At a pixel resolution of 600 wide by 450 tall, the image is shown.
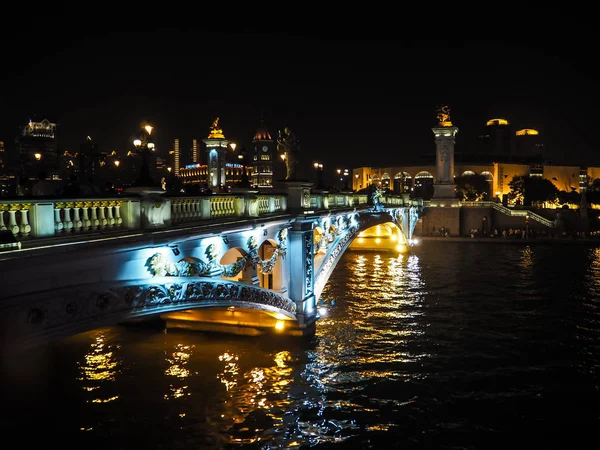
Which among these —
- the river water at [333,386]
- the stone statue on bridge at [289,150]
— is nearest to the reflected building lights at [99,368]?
the river water at [333,386]

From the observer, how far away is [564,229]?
63.8 m

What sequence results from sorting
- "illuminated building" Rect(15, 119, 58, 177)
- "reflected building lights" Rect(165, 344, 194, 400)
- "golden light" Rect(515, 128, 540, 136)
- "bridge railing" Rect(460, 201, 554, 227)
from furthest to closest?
"golden light" Rect(515, 128, 540, 136), "bridge railing" Rect(460, 201, 554, 227), "illuminated building" Rect(15, 119, 58, 177), "reflected building lights" Rect(165, 344, 194, 400)

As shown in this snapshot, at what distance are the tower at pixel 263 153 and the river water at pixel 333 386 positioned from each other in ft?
369

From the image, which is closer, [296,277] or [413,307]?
[296,277]

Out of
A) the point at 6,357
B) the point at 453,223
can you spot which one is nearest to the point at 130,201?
the point at 6,357

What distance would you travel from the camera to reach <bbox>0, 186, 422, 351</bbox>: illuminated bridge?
26.2 feet

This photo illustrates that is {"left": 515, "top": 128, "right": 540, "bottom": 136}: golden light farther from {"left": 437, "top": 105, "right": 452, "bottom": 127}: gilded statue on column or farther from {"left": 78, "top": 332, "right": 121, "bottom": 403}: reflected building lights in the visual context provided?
{"left": 78, "top": 332, "right": 121, "bottom": 403}: reflected building lights

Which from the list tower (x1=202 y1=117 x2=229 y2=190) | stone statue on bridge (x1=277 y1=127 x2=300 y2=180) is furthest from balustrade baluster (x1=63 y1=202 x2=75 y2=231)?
tower (x1=202 y1=117 x2=229 y2=190)

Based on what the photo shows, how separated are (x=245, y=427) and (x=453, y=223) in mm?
57008

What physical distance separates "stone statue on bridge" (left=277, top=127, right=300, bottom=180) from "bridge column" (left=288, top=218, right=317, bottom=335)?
1.98m

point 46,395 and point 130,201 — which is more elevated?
point 130,201

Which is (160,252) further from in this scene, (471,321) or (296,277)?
(471,321)

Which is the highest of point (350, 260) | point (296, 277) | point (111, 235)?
point (111, 235)

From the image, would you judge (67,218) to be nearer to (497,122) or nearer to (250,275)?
(250,275)
